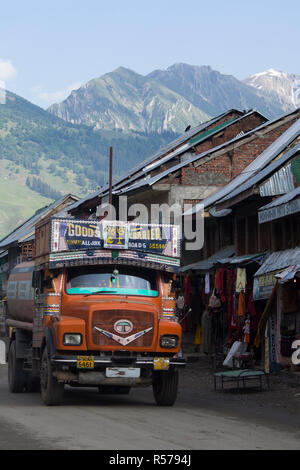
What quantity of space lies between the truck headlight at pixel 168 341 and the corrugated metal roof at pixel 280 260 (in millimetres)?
6635

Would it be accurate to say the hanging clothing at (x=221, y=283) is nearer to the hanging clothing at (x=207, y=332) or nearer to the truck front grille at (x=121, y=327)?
the hanging clothing at (x=207, y=332)

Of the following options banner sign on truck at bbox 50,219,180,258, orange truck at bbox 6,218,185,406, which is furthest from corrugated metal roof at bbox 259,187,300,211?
banner sign on truck at bbox 50,219,180,258

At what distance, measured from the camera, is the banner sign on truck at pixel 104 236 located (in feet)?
54.9

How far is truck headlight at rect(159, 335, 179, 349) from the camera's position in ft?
52.9

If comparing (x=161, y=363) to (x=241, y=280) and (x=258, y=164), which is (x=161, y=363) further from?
(x=258, y=164)

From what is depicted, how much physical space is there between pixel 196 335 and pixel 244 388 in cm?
1249

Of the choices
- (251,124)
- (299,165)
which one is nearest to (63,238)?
(299,165)

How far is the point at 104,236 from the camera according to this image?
55.2ft

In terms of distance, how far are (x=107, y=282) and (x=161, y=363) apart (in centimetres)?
197

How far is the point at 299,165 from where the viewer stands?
2484cm

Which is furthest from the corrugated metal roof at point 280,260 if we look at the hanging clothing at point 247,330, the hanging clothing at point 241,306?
the hanging clothing at point 247,330

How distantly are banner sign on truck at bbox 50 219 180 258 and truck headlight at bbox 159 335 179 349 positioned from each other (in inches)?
70.0

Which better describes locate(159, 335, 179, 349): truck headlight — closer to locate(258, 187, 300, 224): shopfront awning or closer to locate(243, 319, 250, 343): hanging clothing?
locate(258, 187, 300, 224): shopfront awning
